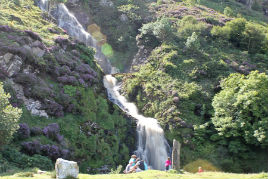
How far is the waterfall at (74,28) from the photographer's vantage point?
60219 mm

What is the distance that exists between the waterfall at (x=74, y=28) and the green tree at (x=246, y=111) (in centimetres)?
3077

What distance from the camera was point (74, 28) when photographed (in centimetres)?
6309

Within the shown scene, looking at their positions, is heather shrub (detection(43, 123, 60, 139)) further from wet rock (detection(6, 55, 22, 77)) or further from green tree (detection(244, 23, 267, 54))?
green tree (detection(244, 23, 267, 54))

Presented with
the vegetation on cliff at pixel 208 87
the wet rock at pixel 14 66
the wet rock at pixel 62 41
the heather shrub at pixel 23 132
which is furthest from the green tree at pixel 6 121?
the vegetation on cliff at pixel 208 87

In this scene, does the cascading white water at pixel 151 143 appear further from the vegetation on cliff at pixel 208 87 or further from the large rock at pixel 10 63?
the large rock at pixel 10 63

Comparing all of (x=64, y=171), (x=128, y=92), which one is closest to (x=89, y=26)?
(x=128, y=92)

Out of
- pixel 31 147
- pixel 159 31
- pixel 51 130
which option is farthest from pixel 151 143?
pixel 159 31

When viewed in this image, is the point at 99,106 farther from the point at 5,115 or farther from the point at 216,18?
the point at 216,18

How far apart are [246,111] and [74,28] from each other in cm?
4511

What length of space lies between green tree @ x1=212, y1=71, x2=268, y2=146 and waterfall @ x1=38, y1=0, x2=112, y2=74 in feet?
101

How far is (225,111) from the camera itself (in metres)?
33.2

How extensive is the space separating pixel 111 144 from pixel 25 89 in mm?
11478

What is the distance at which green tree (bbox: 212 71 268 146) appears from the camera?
99.6 ft

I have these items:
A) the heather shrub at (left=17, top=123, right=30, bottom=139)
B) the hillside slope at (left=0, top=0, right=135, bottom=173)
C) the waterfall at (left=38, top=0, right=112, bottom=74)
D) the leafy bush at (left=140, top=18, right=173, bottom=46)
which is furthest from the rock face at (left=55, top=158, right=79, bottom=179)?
the waterfall at (left=38, top=0, right=112, bottom=74)
